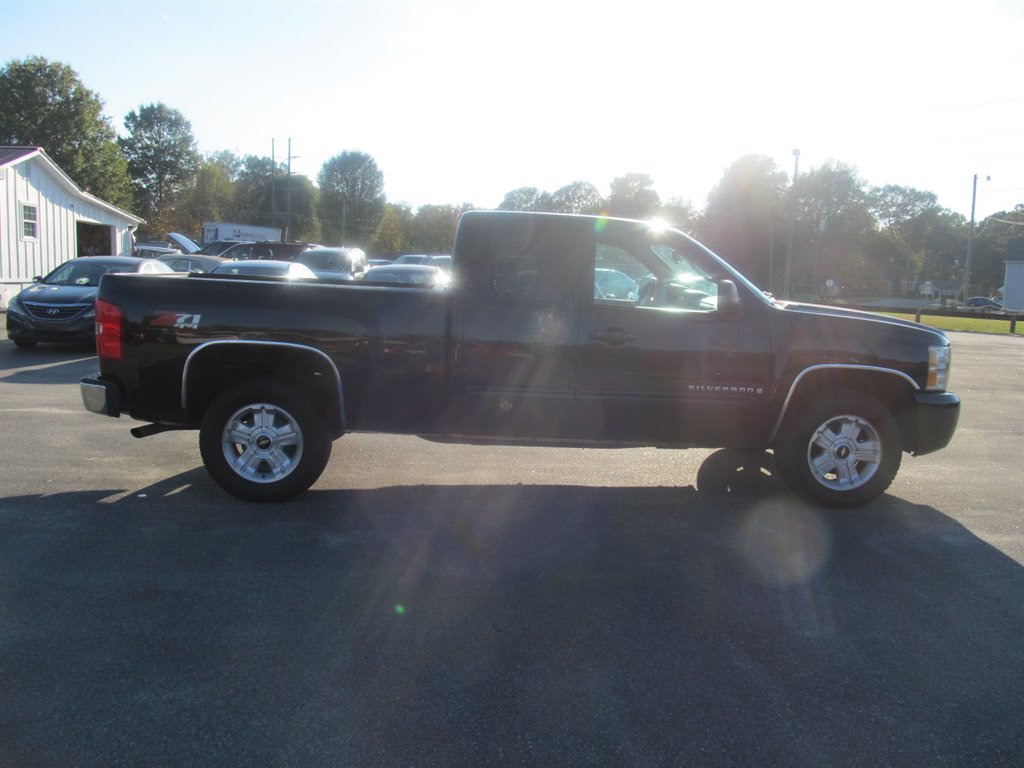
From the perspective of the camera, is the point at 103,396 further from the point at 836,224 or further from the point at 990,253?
the point at 990,253

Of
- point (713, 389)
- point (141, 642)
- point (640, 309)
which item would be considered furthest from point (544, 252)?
point (141, 642)

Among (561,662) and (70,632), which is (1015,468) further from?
(70,632)

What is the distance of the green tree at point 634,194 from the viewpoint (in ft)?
203

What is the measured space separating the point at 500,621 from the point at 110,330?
12.0 ft

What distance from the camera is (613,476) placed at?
7148 millimetres

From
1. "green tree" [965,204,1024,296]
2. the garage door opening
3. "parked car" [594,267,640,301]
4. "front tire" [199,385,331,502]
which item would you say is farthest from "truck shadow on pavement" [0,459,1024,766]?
"green tree" [965,204,1024,296]

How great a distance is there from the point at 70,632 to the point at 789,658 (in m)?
3.36

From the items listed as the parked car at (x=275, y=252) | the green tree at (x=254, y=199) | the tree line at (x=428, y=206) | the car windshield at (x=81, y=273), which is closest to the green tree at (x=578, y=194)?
the tree line at (x=428, y=206)

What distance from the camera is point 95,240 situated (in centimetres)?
3069

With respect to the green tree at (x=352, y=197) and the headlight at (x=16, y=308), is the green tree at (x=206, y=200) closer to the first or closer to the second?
the green tree at (x=352, y=197)

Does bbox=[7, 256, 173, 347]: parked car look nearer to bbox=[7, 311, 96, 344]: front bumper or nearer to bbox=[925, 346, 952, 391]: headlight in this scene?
bbox=[7, 311, 96, 344]: front bumper

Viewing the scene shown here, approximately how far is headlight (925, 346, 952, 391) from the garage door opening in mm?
29913

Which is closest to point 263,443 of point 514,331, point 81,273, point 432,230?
point 514,331

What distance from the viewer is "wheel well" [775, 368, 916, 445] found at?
19.7 feet
